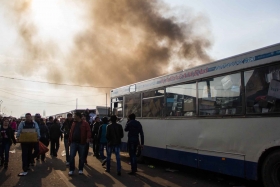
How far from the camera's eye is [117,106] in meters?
12.9

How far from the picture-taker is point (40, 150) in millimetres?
9992

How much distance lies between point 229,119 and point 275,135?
125 centimetres

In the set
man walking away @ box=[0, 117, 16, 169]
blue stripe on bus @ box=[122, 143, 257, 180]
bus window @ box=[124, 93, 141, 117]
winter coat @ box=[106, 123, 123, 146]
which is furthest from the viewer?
bus window @ box=[124, 93, 141, 117]

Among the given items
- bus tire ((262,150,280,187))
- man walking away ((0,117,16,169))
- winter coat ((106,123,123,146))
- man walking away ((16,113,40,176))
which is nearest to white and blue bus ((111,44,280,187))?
bus tire ((262,150,280,187))

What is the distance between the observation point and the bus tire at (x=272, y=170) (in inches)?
217

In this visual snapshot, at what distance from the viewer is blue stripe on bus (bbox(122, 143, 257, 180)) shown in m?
6.02

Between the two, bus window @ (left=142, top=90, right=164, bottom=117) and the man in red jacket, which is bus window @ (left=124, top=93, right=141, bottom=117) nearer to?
bus window @ (left=142, top=90, right=164, bottom=117)

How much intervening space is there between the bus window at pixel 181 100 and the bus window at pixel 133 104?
1990 millimetres

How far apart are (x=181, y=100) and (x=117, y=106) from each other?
16.6 feet

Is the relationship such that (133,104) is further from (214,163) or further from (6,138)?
(214,163)

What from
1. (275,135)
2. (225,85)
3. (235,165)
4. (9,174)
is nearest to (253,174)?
(235,165)

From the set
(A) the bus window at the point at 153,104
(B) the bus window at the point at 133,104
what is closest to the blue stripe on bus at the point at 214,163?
(A) the bus window at the point at 153,104

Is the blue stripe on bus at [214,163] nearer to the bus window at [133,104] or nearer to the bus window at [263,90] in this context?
the bus window at [263,90]

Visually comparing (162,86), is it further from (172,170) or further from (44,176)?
(44,176)
